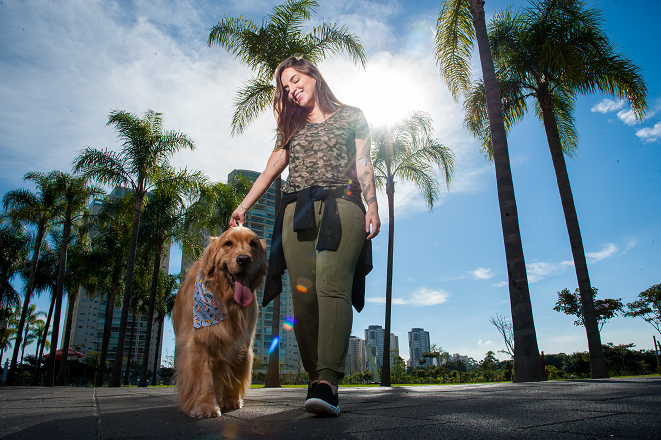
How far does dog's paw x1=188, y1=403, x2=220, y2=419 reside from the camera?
2134 millimetres

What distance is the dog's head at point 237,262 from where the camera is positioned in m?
2.58

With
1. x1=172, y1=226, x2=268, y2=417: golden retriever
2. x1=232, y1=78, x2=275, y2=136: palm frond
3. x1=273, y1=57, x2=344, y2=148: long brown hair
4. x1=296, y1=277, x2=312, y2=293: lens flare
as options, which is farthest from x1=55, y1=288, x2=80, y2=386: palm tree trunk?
x1=296, y1=277, x2=312, y2=293: lens flare

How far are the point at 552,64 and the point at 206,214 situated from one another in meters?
14.9

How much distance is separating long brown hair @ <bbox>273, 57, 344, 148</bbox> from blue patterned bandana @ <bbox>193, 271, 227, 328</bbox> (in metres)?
1.22

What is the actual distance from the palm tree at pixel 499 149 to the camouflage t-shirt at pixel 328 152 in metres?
5.89

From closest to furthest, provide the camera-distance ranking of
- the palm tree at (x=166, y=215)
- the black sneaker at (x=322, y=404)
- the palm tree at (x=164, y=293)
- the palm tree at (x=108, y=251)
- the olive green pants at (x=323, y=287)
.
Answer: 1. the black sneaker at (x=322, y=404)
2. the olive green pants at (x=323, y=287)
3. the palm tree at (x=166, y=215)
4. the palm tree at (x=108, y=251)
5. the palm tree at (x=164, y=293)

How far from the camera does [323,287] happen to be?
2.21m

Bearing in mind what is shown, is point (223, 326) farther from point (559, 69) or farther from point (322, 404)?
point (559, 69)

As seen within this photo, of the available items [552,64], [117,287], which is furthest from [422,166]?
[117,287]

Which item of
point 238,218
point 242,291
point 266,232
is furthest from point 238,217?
point 266,232

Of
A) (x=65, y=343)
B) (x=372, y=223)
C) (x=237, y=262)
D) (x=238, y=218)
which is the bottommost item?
(x=65, y=343)

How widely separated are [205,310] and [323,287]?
0.86 meters

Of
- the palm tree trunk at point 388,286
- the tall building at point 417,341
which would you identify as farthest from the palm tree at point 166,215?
the tall building at point 417,341

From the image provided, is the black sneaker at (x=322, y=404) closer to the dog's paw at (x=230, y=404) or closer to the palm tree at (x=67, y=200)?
the dog's paw at (x=230, y=404)
